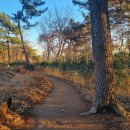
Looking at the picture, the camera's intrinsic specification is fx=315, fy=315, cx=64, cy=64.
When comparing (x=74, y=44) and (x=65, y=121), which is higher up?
(x=74, y=44)

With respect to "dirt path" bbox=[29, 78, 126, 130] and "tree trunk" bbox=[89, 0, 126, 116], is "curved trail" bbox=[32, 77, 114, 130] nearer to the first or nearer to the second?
"dirt path" bbox=[29, 78, 126, 130]

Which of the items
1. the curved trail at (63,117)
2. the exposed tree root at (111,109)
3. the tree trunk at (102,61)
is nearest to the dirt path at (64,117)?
the curved trail at (63,117)

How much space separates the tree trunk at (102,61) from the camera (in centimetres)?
1047

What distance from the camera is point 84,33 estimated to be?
39.0 metres

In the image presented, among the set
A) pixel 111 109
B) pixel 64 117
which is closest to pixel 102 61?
pixel 111 109

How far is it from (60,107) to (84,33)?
91.6ft

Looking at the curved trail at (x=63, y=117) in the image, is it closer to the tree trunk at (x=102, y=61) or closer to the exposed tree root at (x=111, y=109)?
the exposed tree root at (x=111, y=109)

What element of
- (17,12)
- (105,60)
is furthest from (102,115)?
(17,12)

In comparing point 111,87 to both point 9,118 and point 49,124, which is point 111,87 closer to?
point 49,124

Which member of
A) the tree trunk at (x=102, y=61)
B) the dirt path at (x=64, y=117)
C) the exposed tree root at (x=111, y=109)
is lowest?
the dirt path at (x=64, y=117)

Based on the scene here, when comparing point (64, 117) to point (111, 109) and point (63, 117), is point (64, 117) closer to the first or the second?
point (63, 117)

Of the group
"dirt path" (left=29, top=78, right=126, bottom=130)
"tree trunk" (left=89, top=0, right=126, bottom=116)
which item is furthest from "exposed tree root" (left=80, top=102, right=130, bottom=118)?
"dirt path" (left=29, top=78, right=126, bottom=130)

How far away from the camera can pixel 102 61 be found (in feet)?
34.4

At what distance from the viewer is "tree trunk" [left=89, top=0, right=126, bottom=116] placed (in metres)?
10.5
